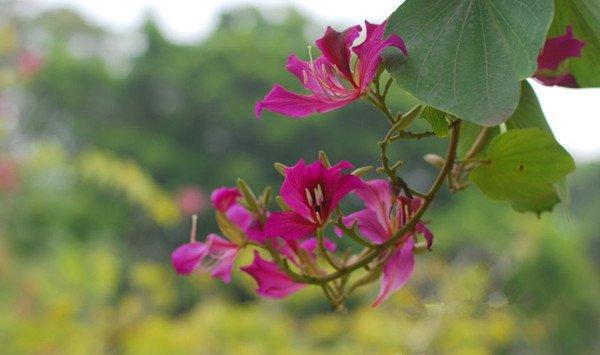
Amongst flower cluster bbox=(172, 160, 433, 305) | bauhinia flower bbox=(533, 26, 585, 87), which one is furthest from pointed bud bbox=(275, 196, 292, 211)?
bauhinia flower bbox=(533, 26, 585, 87)

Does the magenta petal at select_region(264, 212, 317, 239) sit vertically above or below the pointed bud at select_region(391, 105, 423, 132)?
below

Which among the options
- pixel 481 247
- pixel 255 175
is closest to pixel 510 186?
pixel 481 247

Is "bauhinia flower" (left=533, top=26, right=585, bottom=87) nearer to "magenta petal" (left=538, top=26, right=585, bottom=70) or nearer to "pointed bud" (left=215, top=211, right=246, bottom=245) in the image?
"magenta petal" (left=538, top=26, right=585, bottom=70)

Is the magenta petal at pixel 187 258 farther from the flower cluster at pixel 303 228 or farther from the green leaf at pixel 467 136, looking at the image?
the green leaf at pixel 467 136

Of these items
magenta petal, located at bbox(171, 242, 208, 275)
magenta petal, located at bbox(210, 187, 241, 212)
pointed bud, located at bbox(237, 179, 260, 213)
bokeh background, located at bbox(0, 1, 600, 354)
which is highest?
pointed bud, located at bbox(237, 179, 260, 213)

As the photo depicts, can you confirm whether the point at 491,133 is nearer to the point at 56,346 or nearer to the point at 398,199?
the point at 398,199

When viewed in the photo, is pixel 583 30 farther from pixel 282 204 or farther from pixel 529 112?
pixel 282 204
